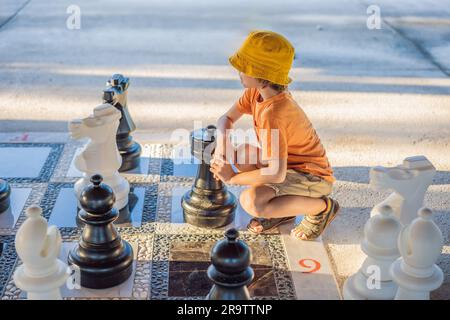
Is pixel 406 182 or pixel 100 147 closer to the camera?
pixel 406 182

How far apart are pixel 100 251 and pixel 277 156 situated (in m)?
0.61

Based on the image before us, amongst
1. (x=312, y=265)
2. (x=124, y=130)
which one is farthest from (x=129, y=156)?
(x=312, y=265)

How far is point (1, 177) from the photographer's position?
2.51 meters

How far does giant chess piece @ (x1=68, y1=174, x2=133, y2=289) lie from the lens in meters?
1.82

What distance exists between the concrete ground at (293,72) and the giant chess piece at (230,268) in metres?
0.57

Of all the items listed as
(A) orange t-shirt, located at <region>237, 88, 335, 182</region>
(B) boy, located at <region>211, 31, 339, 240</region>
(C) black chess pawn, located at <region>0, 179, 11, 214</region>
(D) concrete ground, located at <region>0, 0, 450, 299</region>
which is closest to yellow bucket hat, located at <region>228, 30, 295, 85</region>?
(B) boy, located at <region>211, 31, 339, 240</region>

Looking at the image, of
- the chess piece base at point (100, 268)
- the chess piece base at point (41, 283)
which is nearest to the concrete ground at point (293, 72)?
the chess piece base at point (100, 268)

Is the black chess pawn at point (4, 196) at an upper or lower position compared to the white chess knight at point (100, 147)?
lower

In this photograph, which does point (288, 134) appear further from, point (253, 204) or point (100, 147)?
point (100, 147)

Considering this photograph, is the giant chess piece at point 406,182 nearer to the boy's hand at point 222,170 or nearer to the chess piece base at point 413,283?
the chess piece base at point 413,283

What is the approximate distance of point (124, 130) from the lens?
2.54 metres

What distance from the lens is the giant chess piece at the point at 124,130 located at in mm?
2484

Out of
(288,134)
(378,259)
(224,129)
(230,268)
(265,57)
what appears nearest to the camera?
(230,268)

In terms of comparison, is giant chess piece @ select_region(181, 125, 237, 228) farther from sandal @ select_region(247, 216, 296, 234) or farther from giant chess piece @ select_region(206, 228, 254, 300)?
giant chess piece @ select_region(206, 228, 254, 300)
